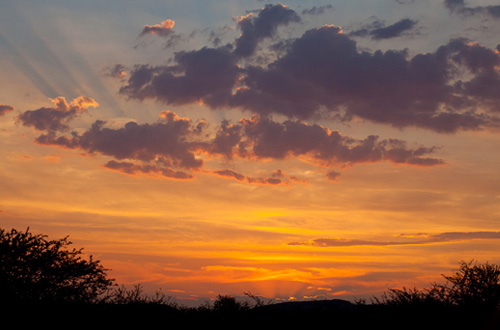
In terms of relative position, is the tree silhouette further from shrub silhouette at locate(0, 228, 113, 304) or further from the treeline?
shrub silhouette at locate(0, 228, 113, 304)

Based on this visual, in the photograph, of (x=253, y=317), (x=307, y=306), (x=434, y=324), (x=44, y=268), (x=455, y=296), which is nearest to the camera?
(x=434, y=324)

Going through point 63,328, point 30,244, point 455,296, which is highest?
point 30,244

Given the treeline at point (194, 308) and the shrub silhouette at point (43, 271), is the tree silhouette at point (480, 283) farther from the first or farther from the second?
the shrub silhouette at point (43, 271)

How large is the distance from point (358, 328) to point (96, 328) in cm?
Result: 1258

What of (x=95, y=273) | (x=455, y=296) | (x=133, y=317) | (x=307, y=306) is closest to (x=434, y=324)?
(x=455, y=296)

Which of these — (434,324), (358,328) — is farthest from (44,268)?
(434,324)

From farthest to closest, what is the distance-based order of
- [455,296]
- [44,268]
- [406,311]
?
[44,268] → [455,296] → [406,311]

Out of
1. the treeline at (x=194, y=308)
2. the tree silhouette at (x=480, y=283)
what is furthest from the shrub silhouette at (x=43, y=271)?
the tree silhouette at (x=480, y=283)

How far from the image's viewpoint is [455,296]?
3092 centimetres

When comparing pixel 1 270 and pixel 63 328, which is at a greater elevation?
pixel 1 270

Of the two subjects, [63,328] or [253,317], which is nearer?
[63,328]

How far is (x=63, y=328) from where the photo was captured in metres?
26.4

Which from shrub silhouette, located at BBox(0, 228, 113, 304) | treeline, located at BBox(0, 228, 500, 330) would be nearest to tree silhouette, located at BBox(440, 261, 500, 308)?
treeline, located at BBox(0, 228, 500, 330)

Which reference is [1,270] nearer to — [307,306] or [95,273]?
[95,273]
